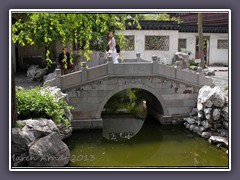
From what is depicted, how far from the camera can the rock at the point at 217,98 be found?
35.2 feet

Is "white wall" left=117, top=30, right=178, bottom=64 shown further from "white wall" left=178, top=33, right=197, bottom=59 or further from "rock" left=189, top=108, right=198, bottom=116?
"rock" left=189, top=108, right=198, bottom=116

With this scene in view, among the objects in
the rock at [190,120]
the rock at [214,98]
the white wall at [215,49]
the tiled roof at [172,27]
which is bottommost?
the rock at [190,120]

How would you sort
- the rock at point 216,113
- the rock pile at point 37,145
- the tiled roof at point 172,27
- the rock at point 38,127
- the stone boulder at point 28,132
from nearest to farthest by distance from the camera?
the rock pile at point 37,145 < the stone boulder at point 28,132 < the rock at point 38,127 < the rock at point 216,113 < the tiled roof at point 172,27

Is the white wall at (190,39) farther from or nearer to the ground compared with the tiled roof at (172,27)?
nearer to the ground

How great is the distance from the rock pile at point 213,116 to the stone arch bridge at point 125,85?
1.38 meters

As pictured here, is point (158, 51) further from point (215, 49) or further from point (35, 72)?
point (35, 72)

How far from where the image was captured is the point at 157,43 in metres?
19.4

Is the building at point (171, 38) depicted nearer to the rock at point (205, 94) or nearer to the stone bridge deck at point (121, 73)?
the stone bridge deck at point (121, 73)

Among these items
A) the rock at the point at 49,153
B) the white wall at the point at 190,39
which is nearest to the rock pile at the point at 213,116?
the rock at the point at 49,153

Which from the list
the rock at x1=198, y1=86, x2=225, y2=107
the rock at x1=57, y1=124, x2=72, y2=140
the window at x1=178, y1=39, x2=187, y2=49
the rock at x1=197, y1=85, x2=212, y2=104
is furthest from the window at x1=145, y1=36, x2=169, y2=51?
the rock at x1=57, y1=124, x2=72, y2=140

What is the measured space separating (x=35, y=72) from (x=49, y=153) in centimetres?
695

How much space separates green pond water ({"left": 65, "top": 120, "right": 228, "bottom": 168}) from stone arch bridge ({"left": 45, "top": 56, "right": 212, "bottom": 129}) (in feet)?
2.18

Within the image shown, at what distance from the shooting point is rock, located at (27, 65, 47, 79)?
42.5ft

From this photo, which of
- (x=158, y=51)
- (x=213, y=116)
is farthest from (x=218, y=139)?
(x=158, y=51)
